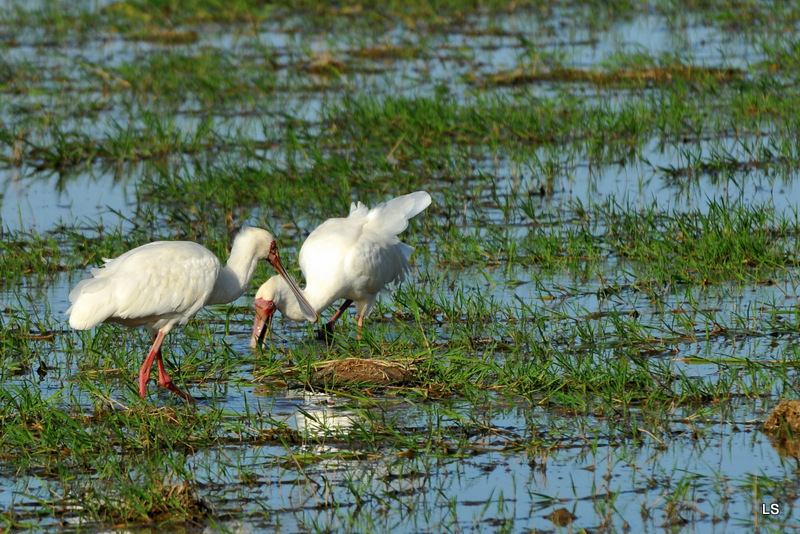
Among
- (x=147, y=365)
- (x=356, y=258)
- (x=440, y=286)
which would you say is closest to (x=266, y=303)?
(x=356, y=258)

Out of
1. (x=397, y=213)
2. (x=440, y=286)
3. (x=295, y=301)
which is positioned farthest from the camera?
(x=440, y=286)

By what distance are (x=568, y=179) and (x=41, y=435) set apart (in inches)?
248

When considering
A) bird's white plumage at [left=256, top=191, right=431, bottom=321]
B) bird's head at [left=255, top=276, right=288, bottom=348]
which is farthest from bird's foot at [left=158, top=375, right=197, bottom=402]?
bird's white plumage at [left=256, top=191, right=431, bottom=321]

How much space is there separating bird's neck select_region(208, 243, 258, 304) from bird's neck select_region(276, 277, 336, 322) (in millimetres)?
461

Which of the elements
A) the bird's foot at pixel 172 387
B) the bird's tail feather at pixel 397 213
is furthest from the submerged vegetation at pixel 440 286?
the bird's tail feather at pixel 397 213

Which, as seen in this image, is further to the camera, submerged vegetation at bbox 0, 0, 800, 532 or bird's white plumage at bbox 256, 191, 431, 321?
bird's white plumage at bbox 256, 191, 431, 321

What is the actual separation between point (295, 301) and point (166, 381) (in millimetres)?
1321

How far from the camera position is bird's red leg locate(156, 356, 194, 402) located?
22.6 ft

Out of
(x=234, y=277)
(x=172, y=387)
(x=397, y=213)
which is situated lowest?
(x=172, y=387)

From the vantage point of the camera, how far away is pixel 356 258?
8.34m

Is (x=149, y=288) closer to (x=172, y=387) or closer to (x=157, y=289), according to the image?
(x=157, y=289)

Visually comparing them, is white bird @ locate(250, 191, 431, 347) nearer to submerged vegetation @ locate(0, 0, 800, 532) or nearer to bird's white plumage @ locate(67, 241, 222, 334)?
submerged vegetation @ locate(0, 0, 800, 532)

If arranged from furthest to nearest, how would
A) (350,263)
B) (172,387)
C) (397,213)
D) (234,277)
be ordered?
(397,213), (350,263), (234,277), (172,387)

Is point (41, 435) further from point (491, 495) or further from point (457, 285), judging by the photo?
point (457, 285)
